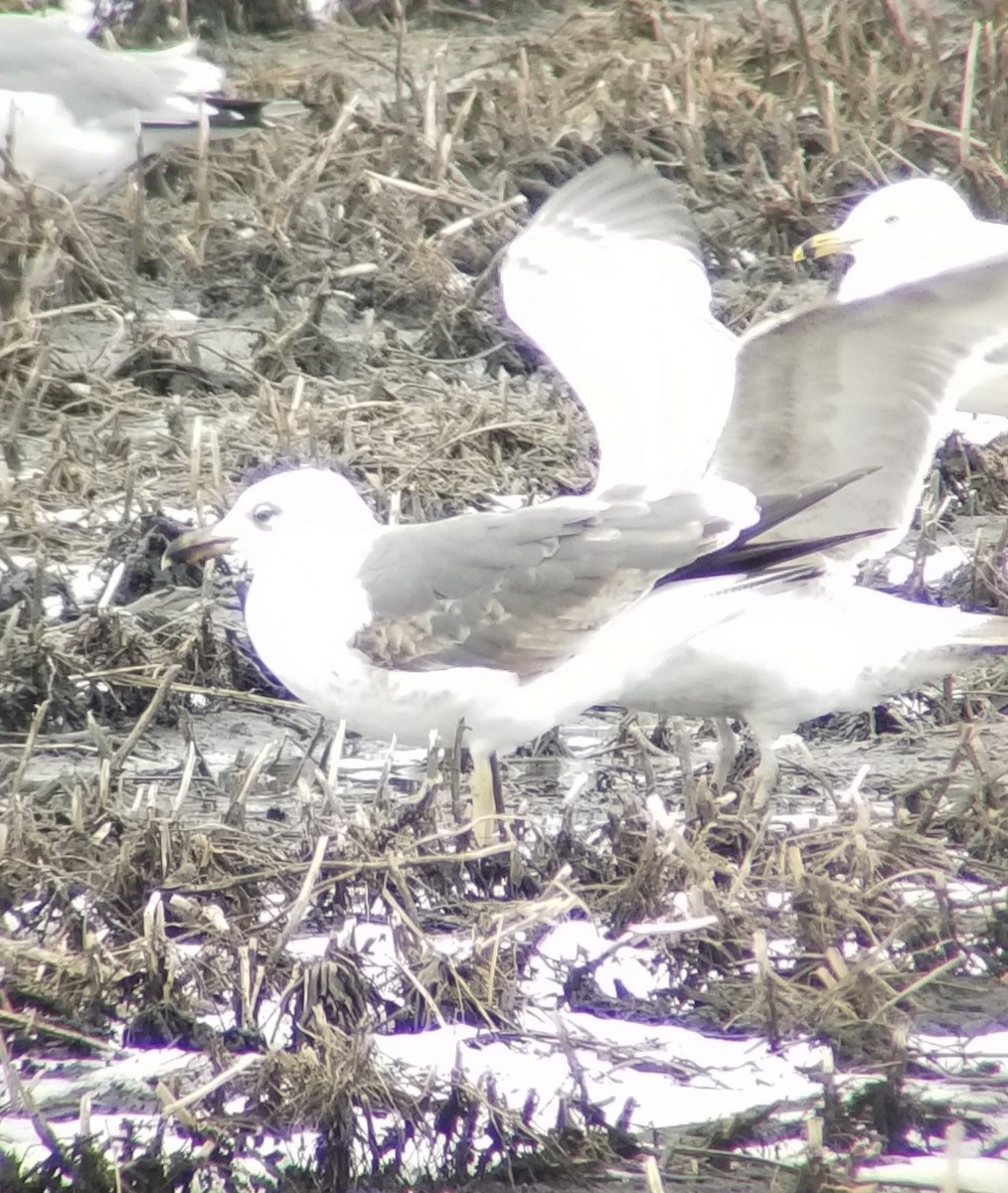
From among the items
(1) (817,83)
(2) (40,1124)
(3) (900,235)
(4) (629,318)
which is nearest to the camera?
(2) (40,1124)

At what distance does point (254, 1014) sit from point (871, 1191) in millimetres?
1075

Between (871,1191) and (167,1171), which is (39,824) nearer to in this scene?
(167,1171)

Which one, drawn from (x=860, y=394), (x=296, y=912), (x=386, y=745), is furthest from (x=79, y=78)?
(x=296, y=912)

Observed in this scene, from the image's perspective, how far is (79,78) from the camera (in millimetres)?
8609

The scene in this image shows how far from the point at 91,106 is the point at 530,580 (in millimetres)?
4670

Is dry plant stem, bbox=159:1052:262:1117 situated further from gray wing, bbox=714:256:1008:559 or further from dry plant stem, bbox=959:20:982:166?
dry plant stem, bbox=959:20:982:166

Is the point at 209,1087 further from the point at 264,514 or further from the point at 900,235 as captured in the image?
the point at 900,235

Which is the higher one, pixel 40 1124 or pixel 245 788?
pixel 245 788

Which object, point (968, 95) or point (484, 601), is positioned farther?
point (968, 95)

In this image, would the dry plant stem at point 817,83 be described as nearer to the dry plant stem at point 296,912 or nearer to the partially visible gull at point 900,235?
the partially visible gull at point 900,235

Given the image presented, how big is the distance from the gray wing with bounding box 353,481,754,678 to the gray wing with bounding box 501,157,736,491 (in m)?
0.17

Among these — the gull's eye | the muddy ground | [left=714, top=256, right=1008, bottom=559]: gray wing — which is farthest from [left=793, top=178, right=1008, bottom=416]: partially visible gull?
the gull's eye

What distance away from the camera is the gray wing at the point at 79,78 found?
27.8 ft

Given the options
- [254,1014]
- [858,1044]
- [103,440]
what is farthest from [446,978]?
[103,440]
